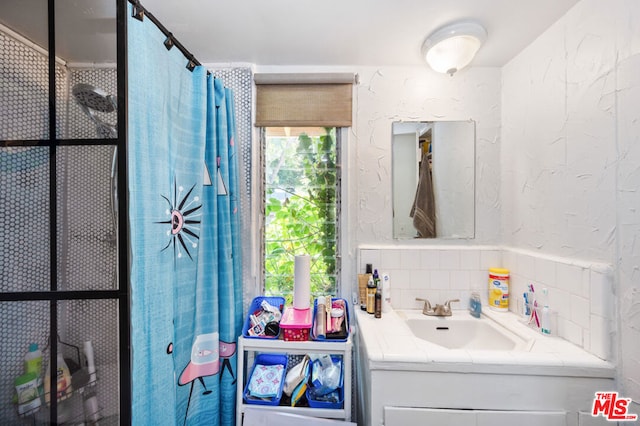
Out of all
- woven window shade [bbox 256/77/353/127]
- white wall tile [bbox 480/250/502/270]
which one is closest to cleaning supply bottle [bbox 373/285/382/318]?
white wall tile [bbox 480/250/502/270]

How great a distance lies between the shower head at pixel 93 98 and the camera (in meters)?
0.75

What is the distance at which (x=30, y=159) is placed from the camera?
724mm

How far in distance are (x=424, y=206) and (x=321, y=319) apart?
808 millimetres

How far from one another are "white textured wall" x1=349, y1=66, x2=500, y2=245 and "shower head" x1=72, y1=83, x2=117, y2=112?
1.05 meters

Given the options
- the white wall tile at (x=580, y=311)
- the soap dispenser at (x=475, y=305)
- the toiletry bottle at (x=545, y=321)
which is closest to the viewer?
the white wall tile at (x=580, y=311)

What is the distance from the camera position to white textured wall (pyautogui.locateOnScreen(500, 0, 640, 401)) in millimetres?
819

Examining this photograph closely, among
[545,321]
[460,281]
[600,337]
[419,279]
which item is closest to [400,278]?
[419,279]

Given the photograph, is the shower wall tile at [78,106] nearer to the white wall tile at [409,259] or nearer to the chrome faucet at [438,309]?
the white wall tile at [409,259]

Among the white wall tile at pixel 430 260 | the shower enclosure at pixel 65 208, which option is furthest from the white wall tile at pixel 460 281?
the shower enclosure at pixel 65 208

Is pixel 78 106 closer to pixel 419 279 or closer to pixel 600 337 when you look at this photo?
pixel 419 279

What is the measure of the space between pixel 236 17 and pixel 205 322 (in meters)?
1.32

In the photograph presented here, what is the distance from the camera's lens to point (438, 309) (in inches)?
51.9

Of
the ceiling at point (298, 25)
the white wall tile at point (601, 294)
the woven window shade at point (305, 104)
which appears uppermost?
the ceiling at point (298, 25)

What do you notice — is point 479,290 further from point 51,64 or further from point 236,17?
point 51,64
